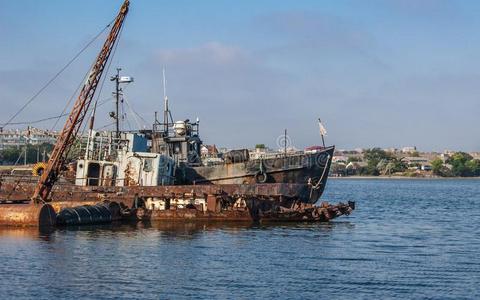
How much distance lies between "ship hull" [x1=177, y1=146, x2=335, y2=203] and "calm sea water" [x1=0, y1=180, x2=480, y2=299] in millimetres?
5571

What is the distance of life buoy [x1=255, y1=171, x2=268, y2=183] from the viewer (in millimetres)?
46719

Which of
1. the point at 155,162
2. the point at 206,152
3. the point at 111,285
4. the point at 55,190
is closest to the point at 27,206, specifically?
the point at 55,190

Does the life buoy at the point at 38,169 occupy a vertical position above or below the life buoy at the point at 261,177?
above

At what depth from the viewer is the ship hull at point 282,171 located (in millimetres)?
47125

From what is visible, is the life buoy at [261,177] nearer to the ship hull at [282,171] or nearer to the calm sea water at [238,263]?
the ship hull at [282,171]

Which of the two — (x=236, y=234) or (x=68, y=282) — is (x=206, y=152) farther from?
(x=68, y=282)

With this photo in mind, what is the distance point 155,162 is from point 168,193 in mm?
3128

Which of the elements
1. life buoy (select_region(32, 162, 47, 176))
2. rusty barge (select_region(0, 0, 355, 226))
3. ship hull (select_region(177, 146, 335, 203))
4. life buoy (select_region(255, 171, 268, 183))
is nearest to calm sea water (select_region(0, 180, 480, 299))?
rusty barge (select_region(0, 0, 355, 226))

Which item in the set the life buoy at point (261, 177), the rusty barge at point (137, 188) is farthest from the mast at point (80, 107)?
the life buoy at point (261, 177)

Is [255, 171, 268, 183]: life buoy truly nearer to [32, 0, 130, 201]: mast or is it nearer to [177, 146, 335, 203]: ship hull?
[177, 146, 335, 203]: ship hull

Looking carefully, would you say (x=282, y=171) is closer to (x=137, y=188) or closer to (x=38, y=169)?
(x=137, y=188)

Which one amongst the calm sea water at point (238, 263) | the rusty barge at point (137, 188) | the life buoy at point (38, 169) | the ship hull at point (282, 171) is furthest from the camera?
the life buoy at point (38, 169)

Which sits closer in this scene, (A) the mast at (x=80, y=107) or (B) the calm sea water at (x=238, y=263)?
(B) the calm sea water at (x=238, y=263)

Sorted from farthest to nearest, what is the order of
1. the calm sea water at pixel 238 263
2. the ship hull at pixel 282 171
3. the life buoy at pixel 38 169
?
the life buoy at pixel 38 169 < the ship hull at pixel 282 171 < the calm sea water at pixel 238 263
